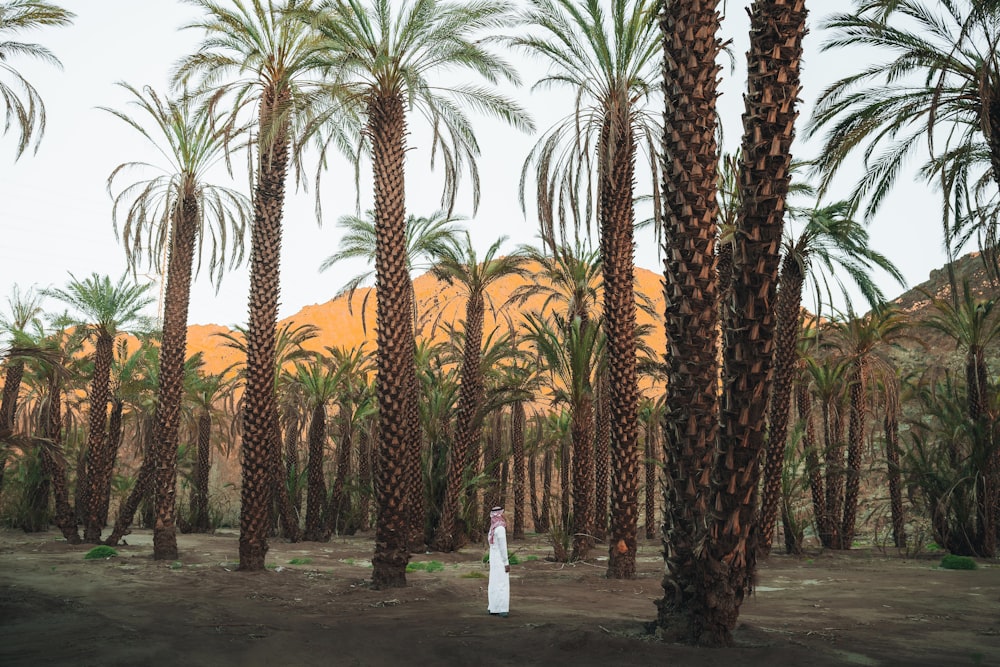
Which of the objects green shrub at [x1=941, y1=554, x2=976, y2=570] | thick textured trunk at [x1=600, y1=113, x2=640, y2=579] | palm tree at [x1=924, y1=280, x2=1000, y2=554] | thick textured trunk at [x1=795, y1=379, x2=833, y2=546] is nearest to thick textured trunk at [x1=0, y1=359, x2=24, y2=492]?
thick textured trunk at [x1=600, y1=113, x2=640, y2=579]

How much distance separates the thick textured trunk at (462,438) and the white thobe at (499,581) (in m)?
12.2

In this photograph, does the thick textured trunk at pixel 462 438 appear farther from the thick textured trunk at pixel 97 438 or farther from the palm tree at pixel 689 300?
the palm tree at pixel 689 300

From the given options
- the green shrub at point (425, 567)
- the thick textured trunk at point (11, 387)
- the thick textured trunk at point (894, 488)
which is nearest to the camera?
the green shrub at point (425, 567)

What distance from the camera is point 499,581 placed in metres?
12.3

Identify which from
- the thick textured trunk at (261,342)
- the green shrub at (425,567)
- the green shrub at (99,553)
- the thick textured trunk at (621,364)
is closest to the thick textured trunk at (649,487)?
the green shrub at (425,567)

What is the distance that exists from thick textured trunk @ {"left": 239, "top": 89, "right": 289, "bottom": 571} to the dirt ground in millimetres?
1188

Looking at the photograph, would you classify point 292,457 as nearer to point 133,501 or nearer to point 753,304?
point 133,501

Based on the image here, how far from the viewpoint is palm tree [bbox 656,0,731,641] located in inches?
355

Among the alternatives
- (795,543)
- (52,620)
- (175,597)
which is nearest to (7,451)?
(175,597)

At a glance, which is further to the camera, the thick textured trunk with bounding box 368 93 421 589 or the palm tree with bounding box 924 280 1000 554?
the palm tree with bounding box 924 280 1000 554

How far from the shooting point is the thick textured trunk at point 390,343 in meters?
15.6

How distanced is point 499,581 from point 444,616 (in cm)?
99

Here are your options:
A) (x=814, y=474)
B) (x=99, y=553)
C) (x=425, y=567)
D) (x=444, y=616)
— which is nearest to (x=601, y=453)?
(x=814, y=474)

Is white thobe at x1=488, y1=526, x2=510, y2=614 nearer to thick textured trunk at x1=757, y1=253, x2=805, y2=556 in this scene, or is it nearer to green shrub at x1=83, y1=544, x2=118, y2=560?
thick textured trunk at x1=757, y1=253, x2=805, y2=556
